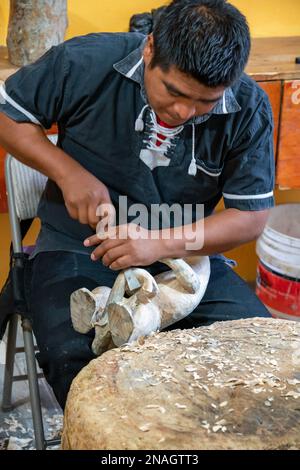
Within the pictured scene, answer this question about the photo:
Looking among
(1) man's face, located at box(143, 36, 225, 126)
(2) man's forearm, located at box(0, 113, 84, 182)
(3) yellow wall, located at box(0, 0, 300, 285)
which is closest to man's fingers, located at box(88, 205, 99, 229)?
(2) man's forearm, located at box(0, 113, 84, 182)

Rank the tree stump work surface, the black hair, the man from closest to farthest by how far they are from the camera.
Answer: the tree stump work surface, the black hair, the man

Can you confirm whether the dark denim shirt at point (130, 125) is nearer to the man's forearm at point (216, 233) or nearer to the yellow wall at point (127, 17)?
the man's forearm at point (216, 233)

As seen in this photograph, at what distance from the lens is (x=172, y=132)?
5.18ft

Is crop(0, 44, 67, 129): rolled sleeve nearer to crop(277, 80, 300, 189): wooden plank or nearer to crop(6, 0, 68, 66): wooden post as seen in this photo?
crop(6, 0, 68, 66): wooden post

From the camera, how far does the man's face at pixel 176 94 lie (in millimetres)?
1344

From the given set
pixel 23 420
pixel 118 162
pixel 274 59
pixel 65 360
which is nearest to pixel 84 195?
pixel 118 162

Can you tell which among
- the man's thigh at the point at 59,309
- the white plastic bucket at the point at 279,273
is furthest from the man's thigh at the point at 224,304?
the white plastic bucket at the point at 279,273

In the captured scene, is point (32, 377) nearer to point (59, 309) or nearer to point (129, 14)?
point (59, 309)

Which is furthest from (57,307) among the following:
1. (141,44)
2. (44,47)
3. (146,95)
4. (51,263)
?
(44,47)

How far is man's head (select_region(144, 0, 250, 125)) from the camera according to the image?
1295mm

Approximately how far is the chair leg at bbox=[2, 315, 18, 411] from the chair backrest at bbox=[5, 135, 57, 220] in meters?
0.30

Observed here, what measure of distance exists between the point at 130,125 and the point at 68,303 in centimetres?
44
